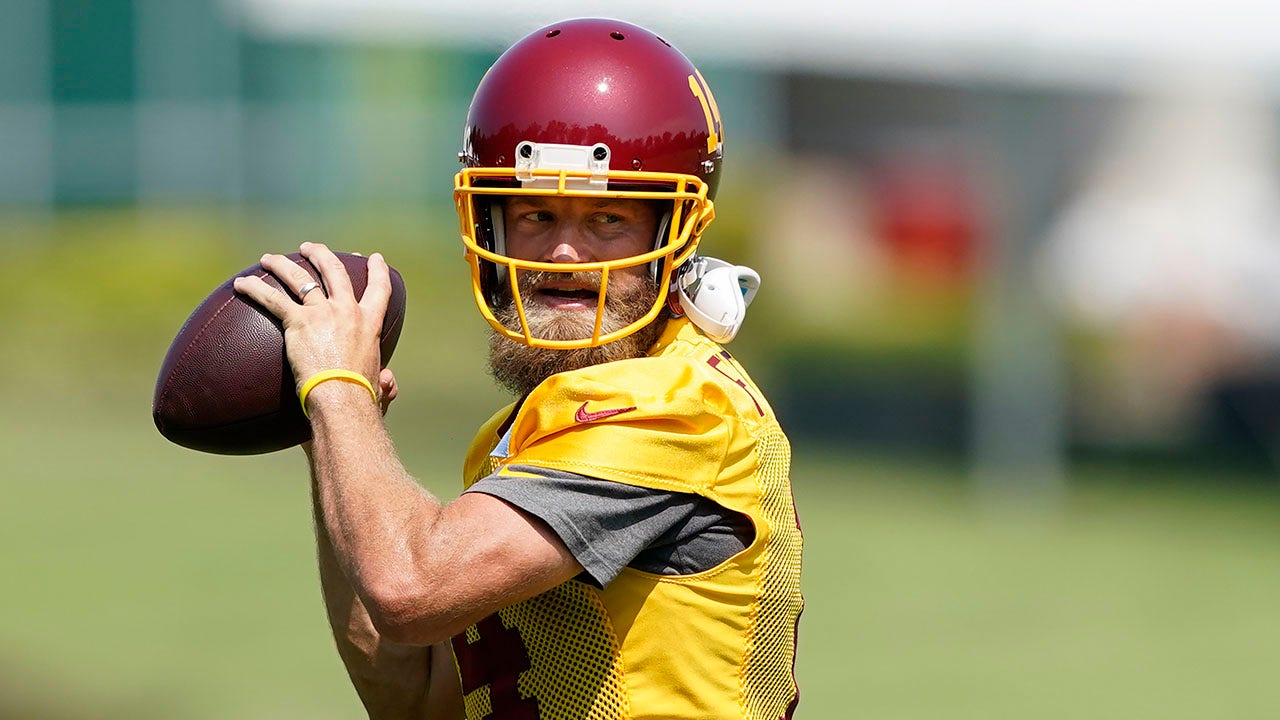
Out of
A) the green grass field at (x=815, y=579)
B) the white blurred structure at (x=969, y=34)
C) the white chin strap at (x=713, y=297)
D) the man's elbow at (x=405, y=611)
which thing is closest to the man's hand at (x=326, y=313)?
the man's elbow at (x=405, y=611)

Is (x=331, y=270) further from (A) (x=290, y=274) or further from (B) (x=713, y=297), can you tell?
(B) (x=713, y=297)

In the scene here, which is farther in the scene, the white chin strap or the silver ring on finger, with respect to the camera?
the white chin strap

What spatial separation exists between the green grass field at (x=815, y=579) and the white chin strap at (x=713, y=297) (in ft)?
14.3

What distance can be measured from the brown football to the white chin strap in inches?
20.5

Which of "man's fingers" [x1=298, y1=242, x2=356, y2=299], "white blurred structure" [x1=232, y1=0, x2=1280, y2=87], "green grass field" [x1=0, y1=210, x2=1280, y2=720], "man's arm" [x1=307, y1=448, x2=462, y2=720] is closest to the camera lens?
"man's fingers" [x1=298, y1=242, x2=356, y2=299]

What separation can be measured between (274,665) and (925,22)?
298 inches

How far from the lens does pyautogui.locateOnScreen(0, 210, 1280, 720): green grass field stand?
24.1 ft

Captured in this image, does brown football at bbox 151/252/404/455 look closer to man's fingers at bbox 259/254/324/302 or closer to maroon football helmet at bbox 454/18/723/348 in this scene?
man's fingers at bbox 259/254/324/302

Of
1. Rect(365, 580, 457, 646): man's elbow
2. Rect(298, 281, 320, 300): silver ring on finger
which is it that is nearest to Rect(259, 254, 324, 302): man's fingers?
Rect(298, 281, 320, 300): silver ring on finger

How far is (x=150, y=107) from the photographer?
18484mm

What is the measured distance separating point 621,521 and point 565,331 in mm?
420

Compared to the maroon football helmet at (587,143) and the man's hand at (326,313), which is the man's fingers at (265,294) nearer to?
→ the man's hand at (326,313)

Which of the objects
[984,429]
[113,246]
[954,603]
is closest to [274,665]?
[954,603]

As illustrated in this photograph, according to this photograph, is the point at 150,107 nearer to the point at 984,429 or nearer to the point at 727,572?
the point at 984,429
